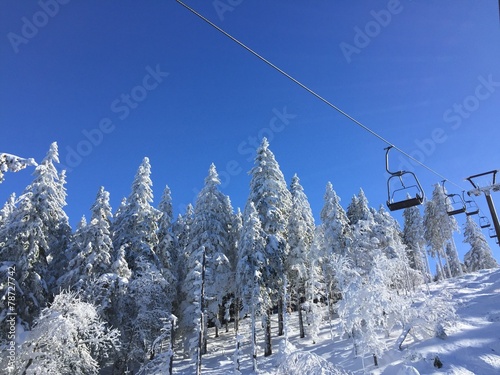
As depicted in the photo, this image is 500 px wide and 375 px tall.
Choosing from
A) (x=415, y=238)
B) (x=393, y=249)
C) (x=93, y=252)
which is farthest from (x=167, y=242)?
(x=415, y=238)

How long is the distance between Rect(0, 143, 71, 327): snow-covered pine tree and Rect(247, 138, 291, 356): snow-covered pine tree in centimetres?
1606

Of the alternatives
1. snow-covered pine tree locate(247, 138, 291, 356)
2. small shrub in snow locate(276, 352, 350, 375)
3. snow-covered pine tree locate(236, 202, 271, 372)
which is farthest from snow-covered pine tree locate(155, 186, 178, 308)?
small shrub in snow locate(276, 352, 350, 375)

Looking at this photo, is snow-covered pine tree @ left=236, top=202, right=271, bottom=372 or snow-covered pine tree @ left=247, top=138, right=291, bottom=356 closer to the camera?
snow-covered pine tree @ left=236, top=202, right=271, bottom=372

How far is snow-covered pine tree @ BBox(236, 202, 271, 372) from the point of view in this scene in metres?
25.5

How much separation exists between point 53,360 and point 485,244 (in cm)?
6380

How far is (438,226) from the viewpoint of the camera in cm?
5094

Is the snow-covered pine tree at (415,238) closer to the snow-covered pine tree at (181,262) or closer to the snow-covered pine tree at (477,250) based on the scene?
the snow-covered pine tree at (477,250)

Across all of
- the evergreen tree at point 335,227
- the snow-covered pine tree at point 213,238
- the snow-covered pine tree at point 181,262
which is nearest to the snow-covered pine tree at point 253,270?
the snow-covered pine tree at point 213,238

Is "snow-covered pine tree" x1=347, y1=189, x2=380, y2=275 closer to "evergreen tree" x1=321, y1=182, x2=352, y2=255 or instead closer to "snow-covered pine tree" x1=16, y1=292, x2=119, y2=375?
"evergreen tree" x1=321, y1=182, x2=352, y2=255

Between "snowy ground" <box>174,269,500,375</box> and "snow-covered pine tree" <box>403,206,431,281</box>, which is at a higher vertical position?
"snow-covered pine tree" <box>403,206,431,281</box>

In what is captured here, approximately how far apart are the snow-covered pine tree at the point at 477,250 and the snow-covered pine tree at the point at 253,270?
45.8 metres

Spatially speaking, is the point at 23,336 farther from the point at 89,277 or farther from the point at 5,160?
the point at 5,160

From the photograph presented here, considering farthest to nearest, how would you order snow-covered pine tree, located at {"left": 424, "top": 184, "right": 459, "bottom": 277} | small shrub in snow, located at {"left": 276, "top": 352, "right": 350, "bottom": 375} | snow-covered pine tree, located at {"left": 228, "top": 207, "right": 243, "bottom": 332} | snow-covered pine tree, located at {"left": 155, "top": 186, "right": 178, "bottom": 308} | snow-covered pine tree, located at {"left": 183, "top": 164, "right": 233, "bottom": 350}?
snow-covered pine tree, located at {"left": 424, "top": 184, "right": 459, "bottom": 277} → snow-covered pine tree, located at {"left": 228, "top": 207, "right": 243, "bottom": 332} → snow-covered pine tree, located at {"left": 155, "top": 186, "right": 178, "bottom": 308} → snow-covered pine tree, located at {"left": 183, "top": 164, "right": 233, "bottom": 350} → small shrub in snow, located at {"left": 276, "top": 352, "right": 350, "bottom": 375}

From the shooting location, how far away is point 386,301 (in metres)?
23.2
